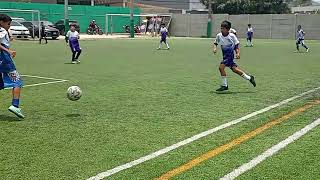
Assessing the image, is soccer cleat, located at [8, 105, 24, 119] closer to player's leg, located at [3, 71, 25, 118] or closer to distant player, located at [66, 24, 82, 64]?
player's leg, located at [3, 71, 25, 118]

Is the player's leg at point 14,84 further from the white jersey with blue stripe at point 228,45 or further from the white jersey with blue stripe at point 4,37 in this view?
Result: the white jersey with blue stripe at point 228,45

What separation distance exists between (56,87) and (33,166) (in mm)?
7196

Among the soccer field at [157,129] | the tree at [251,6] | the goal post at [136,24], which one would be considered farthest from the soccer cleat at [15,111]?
the tree at [251,6]

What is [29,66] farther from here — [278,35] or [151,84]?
[278,35]

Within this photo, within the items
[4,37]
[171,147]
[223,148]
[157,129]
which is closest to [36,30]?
[4,37]

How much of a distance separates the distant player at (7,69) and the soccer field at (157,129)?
10.8 inches

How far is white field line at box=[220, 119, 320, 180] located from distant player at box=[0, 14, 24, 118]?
4.34 m

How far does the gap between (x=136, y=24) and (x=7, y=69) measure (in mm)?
57009

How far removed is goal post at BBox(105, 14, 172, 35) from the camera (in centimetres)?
6069

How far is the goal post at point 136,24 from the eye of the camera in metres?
60.7

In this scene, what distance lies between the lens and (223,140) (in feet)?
22.8

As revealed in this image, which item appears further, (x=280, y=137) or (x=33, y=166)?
(x=280, y=137)

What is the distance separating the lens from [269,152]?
6.33 meters

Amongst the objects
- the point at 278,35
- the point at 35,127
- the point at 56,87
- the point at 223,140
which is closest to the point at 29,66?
the point at 56,87
